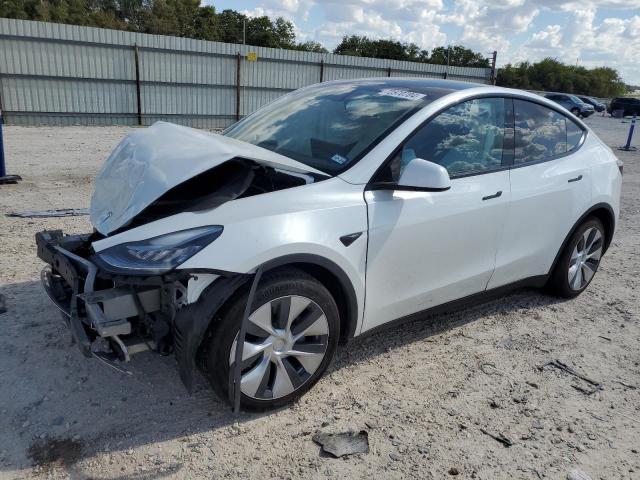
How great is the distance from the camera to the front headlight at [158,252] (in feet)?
7.80

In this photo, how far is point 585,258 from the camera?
4523 millimetres

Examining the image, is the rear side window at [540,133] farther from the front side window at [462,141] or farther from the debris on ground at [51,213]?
the debris on ground at [51,213]

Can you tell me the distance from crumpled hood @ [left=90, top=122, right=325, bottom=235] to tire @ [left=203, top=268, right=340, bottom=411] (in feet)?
2.21

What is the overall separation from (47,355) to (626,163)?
16361 millimetres

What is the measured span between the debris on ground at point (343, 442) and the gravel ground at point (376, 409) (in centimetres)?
5

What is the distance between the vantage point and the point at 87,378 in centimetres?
304

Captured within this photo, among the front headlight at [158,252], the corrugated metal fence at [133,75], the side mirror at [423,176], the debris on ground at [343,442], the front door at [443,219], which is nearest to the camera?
the front headlight at [158,252]

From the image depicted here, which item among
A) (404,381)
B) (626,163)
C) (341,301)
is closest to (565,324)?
(404,381)

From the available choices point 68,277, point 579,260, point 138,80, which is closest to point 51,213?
point 68,277

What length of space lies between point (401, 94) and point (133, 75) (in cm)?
1592

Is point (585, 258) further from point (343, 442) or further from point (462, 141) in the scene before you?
point (343, 442)

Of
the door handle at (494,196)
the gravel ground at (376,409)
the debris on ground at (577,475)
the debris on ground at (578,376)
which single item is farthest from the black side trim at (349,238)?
the debris on ground at (578,376)

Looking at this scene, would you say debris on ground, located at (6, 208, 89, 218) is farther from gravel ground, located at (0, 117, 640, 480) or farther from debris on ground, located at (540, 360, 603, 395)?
debris on ground, located at (540, 360, 603, 395)

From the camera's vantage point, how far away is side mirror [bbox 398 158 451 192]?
2.84m
